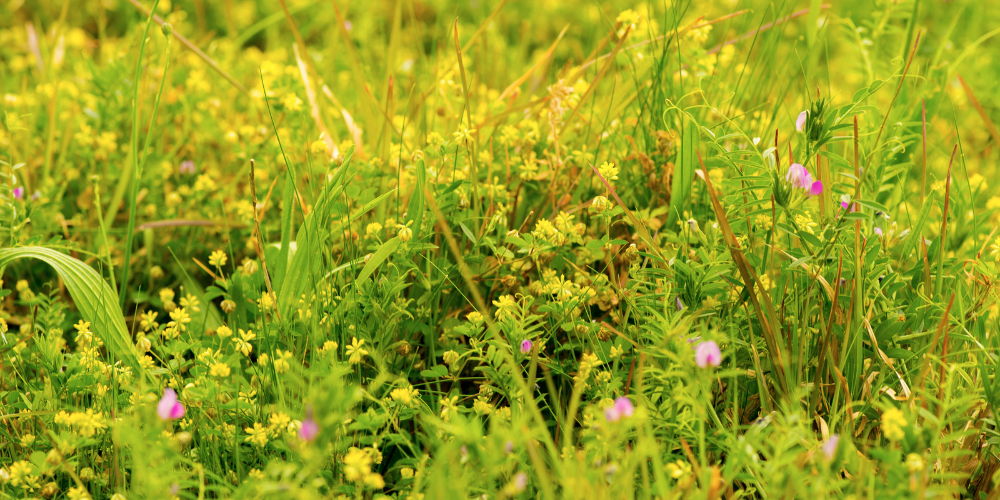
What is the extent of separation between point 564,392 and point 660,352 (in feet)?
1.27

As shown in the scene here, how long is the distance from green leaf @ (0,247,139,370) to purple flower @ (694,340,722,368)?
121 cm

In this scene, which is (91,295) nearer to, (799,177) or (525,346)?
(525,346)

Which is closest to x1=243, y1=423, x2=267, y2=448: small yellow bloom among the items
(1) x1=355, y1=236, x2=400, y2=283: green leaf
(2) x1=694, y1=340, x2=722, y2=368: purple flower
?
(1) x1=355, y1=236, x2=400, y2=283: green leaf

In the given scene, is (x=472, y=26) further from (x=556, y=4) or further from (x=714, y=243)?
(x=714, y=243)

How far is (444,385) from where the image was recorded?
1.82m

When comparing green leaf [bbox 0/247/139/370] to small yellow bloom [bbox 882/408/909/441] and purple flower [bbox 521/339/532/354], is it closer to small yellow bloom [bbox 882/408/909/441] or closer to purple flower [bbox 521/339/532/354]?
purple flower [bbox 521/339/532/354]

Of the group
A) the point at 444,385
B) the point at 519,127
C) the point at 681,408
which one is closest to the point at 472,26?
the point at 519,127

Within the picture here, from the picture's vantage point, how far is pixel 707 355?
4.07 ft

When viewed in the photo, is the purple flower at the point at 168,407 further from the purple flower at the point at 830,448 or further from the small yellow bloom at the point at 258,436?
the purple flower at the point at 830,448

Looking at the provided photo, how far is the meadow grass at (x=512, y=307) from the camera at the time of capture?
50.4 inches

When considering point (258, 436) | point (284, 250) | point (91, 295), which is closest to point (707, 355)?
point (258, 436)

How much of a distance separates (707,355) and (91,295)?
1384 mm

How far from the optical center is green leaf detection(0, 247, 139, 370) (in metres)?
1.66

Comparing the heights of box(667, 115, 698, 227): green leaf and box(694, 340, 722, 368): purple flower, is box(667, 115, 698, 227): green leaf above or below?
above
